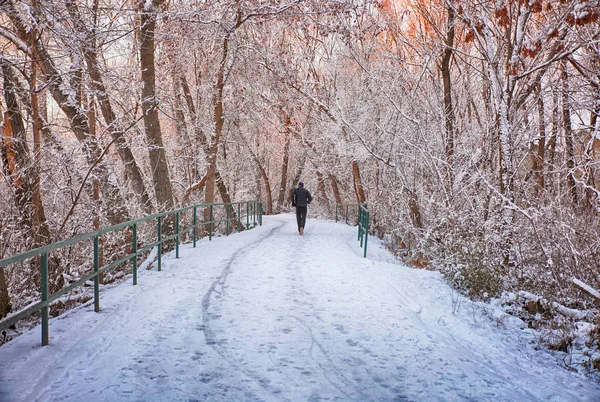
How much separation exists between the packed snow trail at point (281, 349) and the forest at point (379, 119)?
0.97 meters

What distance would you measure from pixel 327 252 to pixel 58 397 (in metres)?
8.87

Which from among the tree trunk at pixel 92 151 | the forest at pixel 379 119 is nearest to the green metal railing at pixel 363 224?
the forest at pixel 379 119

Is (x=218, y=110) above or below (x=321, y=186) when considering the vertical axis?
above

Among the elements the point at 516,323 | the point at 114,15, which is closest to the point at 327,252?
the point at 516,323

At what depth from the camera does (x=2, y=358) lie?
4.55 meters

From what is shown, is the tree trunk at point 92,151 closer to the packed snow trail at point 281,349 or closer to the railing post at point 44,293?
the packed snow trail at point 281,349

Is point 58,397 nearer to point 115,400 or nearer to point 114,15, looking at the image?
point 115,400

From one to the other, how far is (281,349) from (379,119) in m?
18.1

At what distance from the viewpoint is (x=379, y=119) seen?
864 inches

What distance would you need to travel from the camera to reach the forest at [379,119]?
7.48 m

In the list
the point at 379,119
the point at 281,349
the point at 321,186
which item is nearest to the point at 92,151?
the point at 281,349

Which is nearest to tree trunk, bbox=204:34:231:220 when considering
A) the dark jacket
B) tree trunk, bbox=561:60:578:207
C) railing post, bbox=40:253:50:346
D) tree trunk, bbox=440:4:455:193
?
the dark jacket

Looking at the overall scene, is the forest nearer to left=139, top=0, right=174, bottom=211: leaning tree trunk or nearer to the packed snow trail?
left=139, top=0, right=174, bottom=211: leaning tree trunk

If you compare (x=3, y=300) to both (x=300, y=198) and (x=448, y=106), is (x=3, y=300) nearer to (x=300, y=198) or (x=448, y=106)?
(x=300, y=198)
